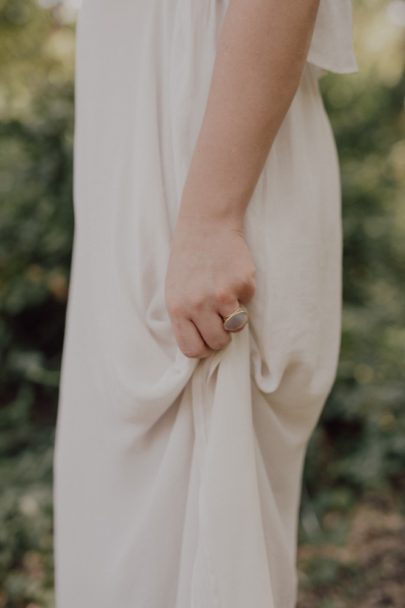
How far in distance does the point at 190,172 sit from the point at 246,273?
16 centimetres

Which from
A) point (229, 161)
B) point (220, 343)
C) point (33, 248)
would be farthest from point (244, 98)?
point (33, 248)

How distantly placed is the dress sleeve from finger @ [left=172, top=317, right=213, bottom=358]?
0.45 meters

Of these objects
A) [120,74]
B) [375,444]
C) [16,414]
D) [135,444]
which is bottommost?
[375,444]

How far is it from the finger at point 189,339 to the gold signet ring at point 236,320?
0.14 feet

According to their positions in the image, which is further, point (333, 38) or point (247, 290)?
point (333, 38)

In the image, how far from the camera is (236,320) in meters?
0.95

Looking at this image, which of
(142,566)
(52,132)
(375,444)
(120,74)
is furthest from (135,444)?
(52,132)

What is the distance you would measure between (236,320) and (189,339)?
71 mm

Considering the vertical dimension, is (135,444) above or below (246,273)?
below

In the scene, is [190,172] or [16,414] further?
[16,414]

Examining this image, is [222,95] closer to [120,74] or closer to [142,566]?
[120,74]

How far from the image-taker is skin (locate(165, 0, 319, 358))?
92 centimetres

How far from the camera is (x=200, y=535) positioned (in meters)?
0.96

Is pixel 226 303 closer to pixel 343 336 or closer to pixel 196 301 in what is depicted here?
pixel 196 301
